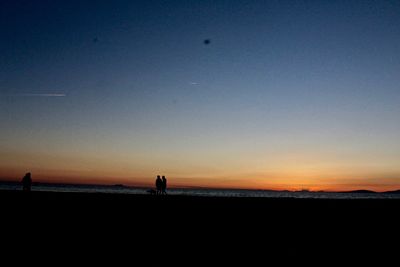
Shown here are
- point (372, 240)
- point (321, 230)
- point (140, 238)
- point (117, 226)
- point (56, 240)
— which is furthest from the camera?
point (321, 230)

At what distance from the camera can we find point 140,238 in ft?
24.8

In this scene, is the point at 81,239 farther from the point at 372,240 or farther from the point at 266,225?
the point at 372,240

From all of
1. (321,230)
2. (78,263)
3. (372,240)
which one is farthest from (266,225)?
(78,263)

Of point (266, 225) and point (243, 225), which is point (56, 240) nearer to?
point (243, 225)

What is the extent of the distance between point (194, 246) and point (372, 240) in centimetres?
452

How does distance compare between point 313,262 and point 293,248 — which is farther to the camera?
point 293,248

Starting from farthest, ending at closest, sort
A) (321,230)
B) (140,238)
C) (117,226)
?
(321,230)
(117,226)
(140,238)

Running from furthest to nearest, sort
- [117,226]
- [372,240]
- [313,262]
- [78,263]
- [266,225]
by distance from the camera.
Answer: [266,225] < [117,226] < [372,240] < [313,262] < [78,263]

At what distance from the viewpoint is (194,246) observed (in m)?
7.00

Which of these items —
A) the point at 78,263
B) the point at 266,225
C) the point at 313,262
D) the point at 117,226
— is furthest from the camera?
the point at 266,225

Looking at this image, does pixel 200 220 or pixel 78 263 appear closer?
pixel 78 263

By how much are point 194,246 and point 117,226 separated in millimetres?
2925

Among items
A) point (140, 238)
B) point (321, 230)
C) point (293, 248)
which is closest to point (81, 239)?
point (140, 238)

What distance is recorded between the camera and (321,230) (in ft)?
31.9
